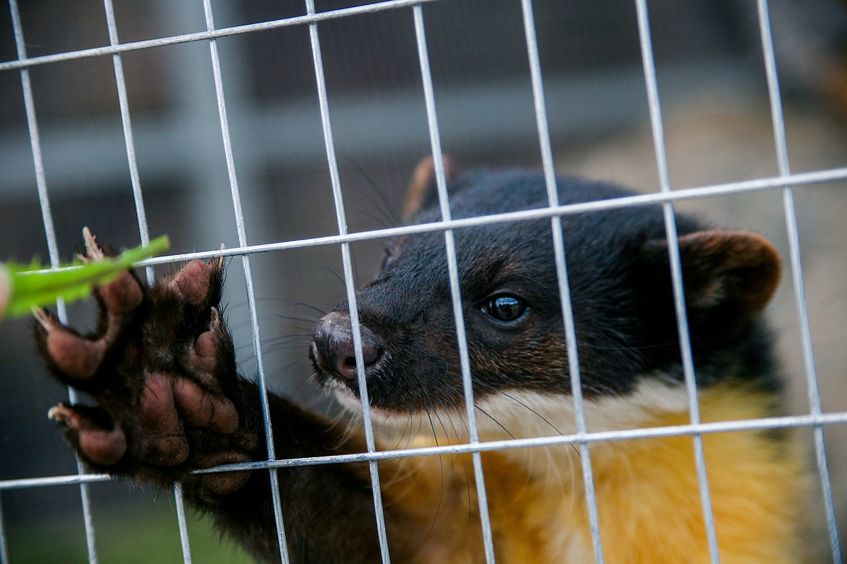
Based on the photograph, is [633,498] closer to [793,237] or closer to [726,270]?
[726,270]

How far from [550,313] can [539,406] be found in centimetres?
21

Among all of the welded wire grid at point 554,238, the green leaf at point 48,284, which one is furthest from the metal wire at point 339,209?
the green leaf at point 48,284

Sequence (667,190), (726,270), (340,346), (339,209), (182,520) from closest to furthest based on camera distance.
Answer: (667,190), (339,209), (182,520), (340,346), (726,270)

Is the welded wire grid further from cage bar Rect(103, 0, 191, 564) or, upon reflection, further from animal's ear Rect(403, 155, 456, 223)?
animal's ear Rect(403, 155, 456, 223)

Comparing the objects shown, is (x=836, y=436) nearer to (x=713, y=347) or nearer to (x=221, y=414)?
(x=713, y=347)

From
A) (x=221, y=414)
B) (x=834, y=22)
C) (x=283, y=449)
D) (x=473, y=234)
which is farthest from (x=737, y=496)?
(x=834, y=22)

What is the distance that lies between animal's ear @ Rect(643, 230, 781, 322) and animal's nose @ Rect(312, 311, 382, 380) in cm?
69

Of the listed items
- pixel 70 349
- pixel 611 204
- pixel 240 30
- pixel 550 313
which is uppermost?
pixel 240 30

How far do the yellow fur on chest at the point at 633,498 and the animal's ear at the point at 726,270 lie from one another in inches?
8.5

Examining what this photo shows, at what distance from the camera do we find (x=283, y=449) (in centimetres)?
169

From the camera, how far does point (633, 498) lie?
188 cm

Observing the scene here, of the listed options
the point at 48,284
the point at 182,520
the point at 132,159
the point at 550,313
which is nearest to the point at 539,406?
the point at 550,313

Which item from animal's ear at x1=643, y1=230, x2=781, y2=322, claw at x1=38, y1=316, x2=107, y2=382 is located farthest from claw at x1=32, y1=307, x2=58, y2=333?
animal's ear at x1=643, y1=230, x2=781, y2=322

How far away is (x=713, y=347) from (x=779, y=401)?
257 millimetres
